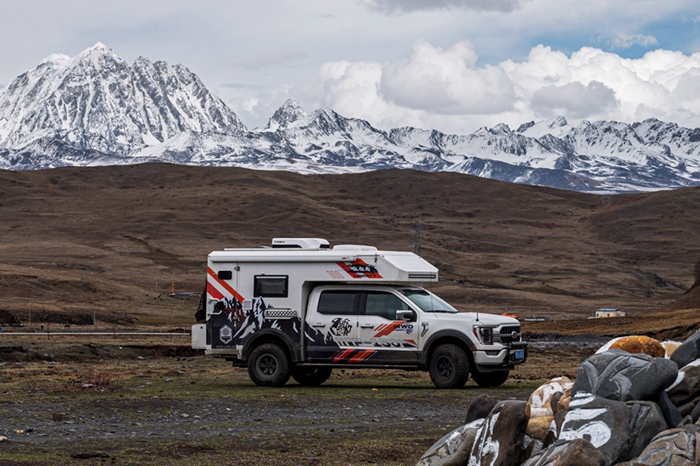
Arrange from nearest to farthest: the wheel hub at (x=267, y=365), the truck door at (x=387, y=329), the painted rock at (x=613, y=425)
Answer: the painted rock at (x=613, y=425), the truck door at (x=387, y=329), the wheel hub at (x=267, y=365)

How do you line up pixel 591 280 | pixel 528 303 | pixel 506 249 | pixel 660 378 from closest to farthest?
1. pixel 660 378
2. pixel 528 303
3. pixel 591 280
4. pixel 506 249

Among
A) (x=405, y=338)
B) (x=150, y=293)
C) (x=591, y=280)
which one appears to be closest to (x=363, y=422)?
(x=405, y=338)

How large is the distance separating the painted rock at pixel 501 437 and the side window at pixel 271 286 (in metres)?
10.7

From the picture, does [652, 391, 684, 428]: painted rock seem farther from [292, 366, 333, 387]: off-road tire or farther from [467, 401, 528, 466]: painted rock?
[292, 366, 333, 387]: off-road tire

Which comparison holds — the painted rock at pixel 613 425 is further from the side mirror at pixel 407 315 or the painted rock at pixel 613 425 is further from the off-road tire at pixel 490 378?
the off-road tire at pixel 490 378

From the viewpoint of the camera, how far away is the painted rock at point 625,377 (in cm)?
910

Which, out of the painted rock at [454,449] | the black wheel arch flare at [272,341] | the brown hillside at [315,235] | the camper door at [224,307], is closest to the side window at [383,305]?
the black wheel arch flare at [272,341]

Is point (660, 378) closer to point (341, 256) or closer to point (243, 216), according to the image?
point (341, 256)

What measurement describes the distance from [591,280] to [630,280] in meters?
6.08

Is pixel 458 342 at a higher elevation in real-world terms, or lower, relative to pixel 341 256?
lower

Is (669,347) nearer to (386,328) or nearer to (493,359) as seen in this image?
(493,359)

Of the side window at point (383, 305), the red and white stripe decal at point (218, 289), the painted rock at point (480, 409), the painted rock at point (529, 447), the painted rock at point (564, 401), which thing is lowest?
the painted rock at point (529, 447)

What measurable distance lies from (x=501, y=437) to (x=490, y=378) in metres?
10.4

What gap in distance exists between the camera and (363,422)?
14078 millimetres
